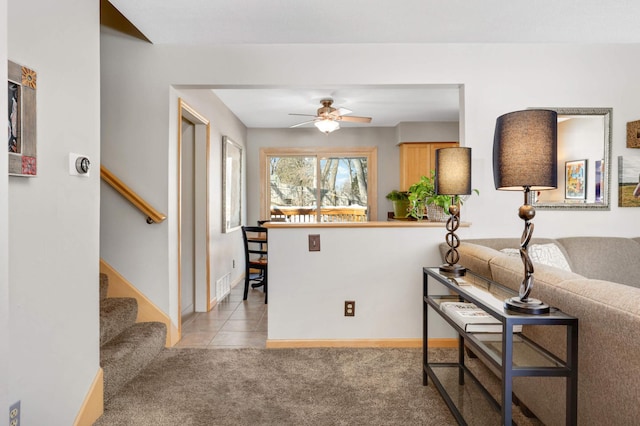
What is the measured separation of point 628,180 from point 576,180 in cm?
38

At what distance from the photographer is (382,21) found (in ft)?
9.01

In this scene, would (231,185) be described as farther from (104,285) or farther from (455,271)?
(455,271)

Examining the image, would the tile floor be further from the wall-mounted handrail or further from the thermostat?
the thermostat

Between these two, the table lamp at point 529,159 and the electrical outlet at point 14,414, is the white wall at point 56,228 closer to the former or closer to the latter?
the electrical outlet at point 14,414

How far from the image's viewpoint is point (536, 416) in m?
1.91

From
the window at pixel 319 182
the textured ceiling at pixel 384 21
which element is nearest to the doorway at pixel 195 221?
the textured ceiling at pixel 384 21

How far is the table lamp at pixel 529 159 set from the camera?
1481 mm

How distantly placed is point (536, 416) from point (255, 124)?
211 inches

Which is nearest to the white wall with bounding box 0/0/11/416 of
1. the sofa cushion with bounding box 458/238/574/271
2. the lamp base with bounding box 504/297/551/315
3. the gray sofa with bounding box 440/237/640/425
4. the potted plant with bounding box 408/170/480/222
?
the lamp base with bounding box 504/297/551/315

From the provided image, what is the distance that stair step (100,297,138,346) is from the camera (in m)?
2.59

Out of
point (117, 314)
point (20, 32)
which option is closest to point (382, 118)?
point (117, 314)

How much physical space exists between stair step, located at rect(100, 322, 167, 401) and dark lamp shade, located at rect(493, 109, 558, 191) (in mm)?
Answer: 2377

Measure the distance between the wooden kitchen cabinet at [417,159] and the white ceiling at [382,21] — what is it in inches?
126

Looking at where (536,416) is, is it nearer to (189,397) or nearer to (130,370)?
(189,397)
